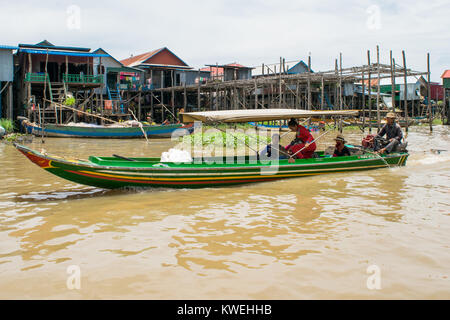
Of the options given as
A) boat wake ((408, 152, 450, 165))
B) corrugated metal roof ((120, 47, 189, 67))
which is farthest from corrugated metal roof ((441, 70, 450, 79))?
boat wake ((408, 152, 450, 165))

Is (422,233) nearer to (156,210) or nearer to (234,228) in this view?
(234,228)

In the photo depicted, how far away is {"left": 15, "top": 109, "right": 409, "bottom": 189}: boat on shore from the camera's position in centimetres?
700

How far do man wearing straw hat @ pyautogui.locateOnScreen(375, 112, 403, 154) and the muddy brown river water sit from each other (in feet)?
8.36

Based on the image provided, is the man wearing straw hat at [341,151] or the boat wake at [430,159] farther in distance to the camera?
the boat wake at [430,159]

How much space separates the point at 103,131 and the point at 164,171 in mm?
16818

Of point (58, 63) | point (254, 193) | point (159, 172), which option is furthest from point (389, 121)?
point (58, 63)

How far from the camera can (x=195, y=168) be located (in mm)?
7746

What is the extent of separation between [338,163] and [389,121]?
94.1 inches

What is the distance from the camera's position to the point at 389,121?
10812mm

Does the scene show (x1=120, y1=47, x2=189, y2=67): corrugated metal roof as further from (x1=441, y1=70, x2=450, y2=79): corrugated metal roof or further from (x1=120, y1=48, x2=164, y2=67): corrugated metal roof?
(x1=441, y1=70, x2=450, y2=79): corrugated metal roof

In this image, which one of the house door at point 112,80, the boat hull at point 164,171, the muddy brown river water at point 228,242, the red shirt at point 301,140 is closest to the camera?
the muddy brown river water at point 228,242

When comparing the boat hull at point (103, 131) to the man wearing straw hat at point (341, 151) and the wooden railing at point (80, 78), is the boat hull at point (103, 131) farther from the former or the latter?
the man wearing straw hat at point (341, 151)

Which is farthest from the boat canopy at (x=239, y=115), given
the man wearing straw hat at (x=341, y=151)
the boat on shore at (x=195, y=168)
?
Result: the man wearing straw hat at (x=341, y=151)

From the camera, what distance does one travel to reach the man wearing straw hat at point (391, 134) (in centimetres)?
1062
